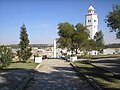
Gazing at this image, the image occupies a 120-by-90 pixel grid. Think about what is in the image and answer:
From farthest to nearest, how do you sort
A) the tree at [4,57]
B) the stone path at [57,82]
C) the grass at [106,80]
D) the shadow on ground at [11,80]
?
the tree at [4,57], the stone path at [57,82], the shadow on ground at [11,80], the grass at [106,80]

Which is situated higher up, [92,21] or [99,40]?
[92,21]

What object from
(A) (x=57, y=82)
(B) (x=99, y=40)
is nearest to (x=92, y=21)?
(B) (x=99, y=40)

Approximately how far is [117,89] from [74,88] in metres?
2.05

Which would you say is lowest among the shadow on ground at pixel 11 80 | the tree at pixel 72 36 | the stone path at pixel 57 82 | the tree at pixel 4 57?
the stone path at pixel 57 82

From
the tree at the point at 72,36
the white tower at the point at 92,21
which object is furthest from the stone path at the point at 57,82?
the white tower at the point at 92,21

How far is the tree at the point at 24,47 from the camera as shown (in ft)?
127

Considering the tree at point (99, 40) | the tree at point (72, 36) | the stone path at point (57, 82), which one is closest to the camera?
the stone path at point (57, 82)

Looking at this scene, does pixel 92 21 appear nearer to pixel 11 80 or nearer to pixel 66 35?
pixel 66 35

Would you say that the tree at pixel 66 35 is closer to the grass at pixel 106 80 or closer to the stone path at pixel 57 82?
the grass at pixel 106 80

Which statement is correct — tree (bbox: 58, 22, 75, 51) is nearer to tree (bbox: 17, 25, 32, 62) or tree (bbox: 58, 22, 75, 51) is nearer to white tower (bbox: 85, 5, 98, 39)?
tree (bbox: 17, 25, 32, 62)

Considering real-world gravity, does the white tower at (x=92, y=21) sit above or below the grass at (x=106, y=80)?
above

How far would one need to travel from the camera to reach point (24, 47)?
129 ft

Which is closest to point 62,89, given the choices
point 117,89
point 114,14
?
point 117,89

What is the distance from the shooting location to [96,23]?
94.6 metres
